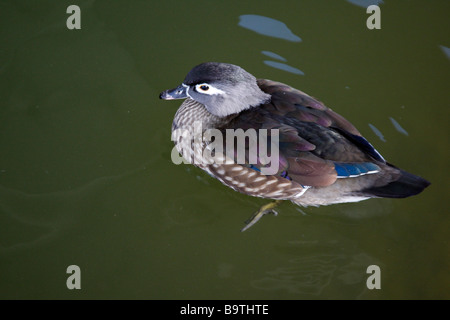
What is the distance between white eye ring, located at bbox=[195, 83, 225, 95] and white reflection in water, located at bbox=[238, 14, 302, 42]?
1091 mm

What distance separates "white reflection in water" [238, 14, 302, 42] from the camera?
3.97 metres

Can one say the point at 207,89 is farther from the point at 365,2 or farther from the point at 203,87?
the point at 365,2

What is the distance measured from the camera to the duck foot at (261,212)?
3.30 m

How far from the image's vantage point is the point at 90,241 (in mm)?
3176

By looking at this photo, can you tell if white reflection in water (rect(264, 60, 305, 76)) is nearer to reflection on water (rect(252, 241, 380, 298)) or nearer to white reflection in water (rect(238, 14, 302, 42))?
white reflection in water (rect(238, 14, 302, 42))

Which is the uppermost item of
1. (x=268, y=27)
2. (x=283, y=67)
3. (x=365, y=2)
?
(x=365, y=2)

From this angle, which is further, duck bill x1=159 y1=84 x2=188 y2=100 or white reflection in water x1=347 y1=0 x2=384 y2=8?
white reflection in water x1=347 y1=0 x2=384 y2=8

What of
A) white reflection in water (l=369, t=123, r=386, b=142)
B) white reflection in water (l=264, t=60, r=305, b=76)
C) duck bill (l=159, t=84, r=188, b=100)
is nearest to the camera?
duck bill (l=159, t=84, r=188, b=100)

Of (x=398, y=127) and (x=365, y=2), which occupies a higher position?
(x=365, y=2)

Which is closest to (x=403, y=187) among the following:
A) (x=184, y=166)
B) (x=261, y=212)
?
(x=261, y=212)

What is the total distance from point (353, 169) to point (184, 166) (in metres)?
1.24

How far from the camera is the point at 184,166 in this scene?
3490mm

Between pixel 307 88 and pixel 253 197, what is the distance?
1013 mm

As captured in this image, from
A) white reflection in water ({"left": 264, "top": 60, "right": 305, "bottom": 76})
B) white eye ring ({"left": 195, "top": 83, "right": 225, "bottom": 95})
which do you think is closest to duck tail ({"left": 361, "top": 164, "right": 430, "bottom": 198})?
white eye ring ({"left": 195, "top": 83, "right": 225, "bottom": 95})
